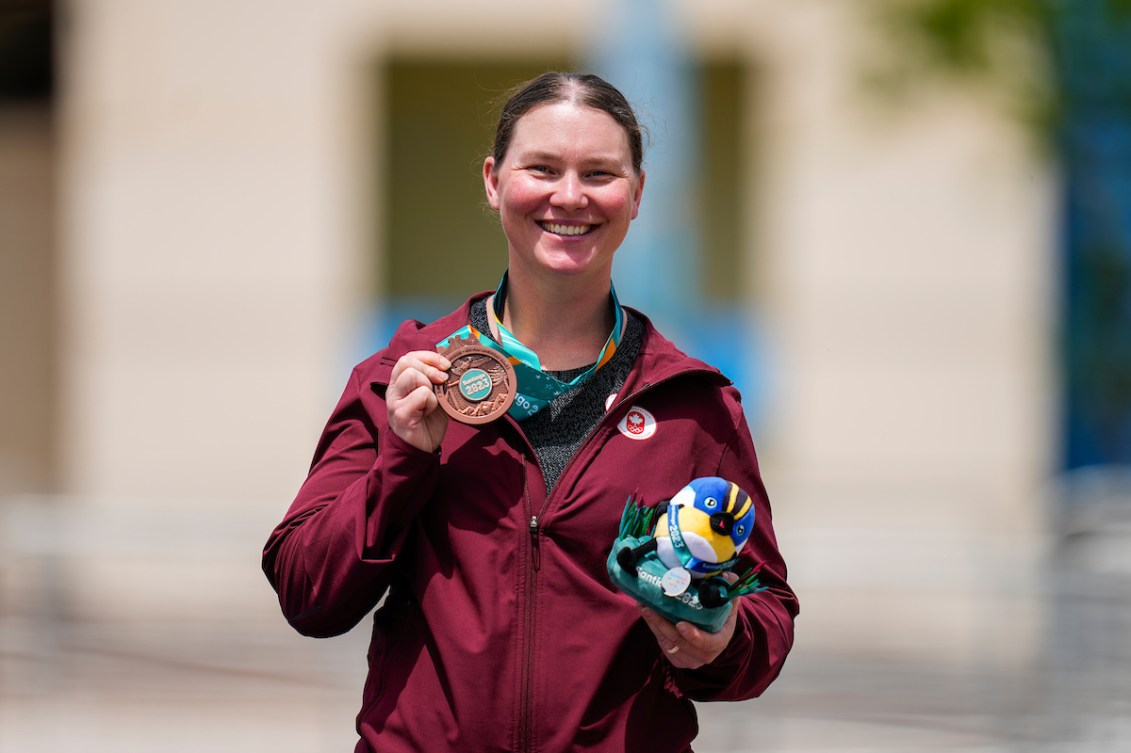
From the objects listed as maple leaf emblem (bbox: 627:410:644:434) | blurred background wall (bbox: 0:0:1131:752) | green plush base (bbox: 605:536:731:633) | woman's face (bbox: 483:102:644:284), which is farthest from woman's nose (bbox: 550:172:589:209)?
blurred background wall (bbox: 0:0:1131:752)

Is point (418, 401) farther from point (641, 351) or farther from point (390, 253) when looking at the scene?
point (390, 253)

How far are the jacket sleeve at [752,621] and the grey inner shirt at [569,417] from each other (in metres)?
0.22

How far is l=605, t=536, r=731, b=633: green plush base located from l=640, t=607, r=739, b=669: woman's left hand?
0.04ft

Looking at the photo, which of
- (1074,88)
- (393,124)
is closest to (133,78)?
(393,124)

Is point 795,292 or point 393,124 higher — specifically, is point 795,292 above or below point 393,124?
below

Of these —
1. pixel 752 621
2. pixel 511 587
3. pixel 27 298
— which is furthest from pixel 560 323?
pixel 27 298

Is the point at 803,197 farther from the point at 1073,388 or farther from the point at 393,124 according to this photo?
the point at 393,124

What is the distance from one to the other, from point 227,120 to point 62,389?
2473 millimetres

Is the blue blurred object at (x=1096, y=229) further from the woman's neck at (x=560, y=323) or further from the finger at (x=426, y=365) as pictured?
the finger at (x=426, y=365)

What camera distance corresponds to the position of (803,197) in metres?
12.2

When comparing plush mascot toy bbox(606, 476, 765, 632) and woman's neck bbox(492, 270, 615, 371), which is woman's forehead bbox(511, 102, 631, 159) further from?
plush mascot toy bbox(606, 476, 765, 632)

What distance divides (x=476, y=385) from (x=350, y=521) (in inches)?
11.1

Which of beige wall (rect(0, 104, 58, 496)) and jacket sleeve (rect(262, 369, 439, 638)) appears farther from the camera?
beige wall (rect(0, 104, 58, 496))

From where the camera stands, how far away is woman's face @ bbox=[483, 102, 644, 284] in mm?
2660
